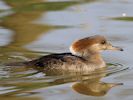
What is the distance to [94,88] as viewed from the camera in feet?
32.7

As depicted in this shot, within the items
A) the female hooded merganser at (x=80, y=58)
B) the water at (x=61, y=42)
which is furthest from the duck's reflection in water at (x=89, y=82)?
the female hooded merganser at (x=80, y=58)

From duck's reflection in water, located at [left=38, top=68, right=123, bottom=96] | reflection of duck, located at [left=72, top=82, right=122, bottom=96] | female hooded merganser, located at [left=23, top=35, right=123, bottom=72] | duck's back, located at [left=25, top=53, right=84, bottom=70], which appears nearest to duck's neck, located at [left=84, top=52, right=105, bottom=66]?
female hooded merganser, located at [left=23, top=35, right=123, bottom=72]

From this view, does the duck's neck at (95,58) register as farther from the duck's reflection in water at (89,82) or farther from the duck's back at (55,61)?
the duck's back at (55,61)

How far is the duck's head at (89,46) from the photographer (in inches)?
433

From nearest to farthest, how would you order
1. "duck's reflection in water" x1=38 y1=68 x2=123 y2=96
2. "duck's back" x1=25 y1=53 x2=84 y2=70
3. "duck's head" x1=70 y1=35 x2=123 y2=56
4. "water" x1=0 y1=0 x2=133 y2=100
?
"water" x1=0 y1=0 x2=133 y2=100, "duck's reflection in water" x1=38 y1=68 x2=123 y2=96, "duck's back" x1=25 y1=53 x2=84 y2=70, "duck's head" x1=70 y1=35 x2=123 y2=56

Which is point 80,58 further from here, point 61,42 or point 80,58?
point 61,42

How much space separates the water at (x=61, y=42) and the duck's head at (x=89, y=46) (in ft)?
1.01

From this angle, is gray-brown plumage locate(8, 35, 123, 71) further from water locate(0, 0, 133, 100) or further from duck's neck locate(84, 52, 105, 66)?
water locate(0, 0, 133, 100)

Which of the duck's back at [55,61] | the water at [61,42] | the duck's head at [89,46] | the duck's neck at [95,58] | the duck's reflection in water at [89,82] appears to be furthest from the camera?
the duck's neck at [95,58]

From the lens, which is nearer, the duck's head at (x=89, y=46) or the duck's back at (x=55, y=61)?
the duck's back at (x=55, y=61)

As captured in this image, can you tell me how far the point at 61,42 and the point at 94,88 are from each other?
2573 millimetres

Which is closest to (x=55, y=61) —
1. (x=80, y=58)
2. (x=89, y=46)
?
(x=80, y=58)

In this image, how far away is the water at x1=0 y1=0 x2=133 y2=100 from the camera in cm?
959

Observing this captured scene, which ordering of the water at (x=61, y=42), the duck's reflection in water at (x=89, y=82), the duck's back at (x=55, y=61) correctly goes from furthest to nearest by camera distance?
the duck's back at (x=55, y=61) → the duck's reflection in water at (x=89, y=82) → the water at (x=61, y=42)
